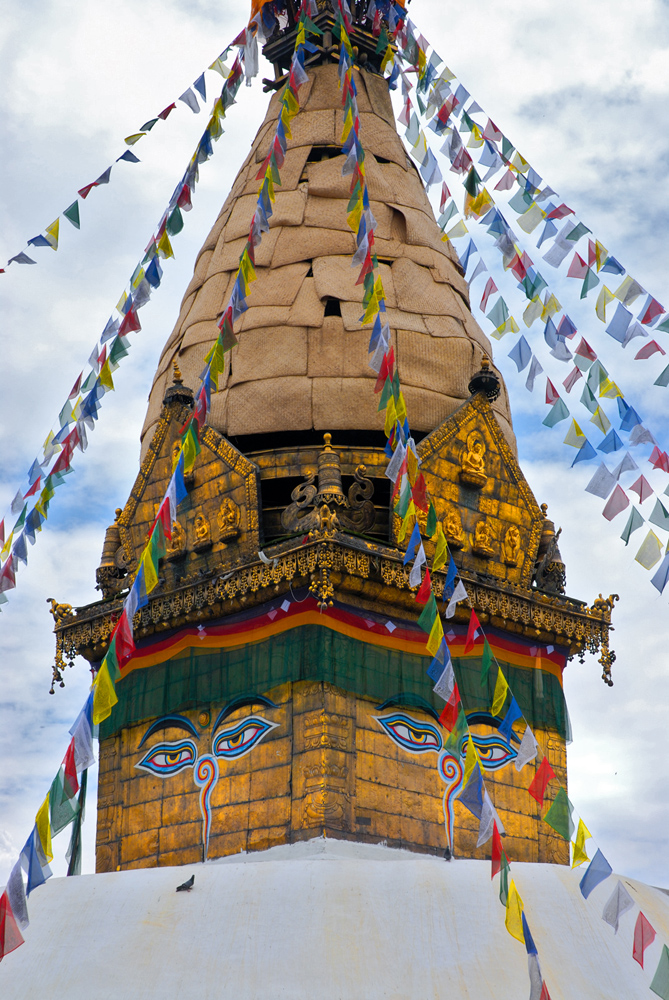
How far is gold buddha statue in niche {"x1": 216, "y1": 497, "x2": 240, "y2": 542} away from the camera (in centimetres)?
1092

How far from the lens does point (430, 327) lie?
1227 centimetres

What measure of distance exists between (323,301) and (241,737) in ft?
Answer: 14.0

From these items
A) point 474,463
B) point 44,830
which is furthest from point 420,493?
point 44,830

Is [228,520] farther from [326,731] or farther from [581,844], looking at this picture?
[581,844]

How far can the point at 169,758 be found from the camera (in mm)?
10531

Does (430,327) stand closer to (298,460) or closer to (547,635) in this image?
(298,460)

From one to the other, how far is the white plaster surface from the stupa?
19 mm

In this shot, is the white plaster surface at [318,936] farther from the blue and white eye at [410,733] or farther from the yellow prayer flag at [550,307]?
the yellow prayer flag at [550,307]

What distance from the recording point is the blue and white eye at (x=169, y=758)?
1041 centimetres

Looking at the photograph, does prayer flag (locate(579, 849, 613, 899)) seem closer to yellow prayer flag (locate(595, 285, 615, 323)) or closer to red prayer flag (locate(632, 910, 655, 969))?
red prayer flag (locate(632, 910, 655, 969))

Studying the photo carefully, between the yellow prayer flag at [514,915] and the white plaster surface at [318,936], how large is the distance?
18.2 inches

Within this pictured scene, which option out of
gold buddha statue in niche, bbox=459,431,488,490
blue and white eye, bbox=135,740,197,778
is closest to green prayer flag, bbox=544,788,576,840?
blue and white eye, bbox=135,740,197,778

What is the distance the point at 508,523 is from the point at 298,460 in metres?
2.01

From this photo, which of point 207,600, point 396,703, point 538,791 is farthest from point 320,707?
point 538,791
